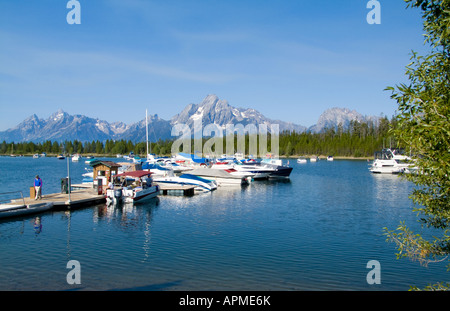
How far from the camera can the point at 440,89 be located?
33.9 feet

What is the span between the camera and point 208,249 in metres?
23.2

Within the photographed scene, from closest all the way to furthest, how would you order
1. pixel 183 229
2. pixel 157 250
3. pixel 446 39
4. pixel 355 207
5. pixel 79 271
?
pixel 446 39 → pixel 79 271 → pixel 157 250 → pixel 183 229 → pixel 355 207

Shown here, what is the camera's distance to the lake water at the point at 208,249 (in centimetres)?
1756

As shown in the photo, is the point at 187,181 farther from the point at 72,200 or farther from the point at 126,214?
the point at 72,200

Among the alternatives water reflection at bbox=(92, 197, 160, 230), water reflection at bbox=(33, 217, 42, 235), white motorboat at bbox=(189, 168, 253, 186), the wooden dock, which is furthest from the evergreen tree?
white motorboat at bbox=(189, 168, 253, 186)

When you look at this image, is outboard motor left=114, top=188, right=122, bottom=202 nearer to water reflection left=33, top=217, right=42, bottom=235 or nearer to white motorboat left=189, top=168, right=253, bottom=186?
water reflection left=33, top=217, right=42, bottom=235

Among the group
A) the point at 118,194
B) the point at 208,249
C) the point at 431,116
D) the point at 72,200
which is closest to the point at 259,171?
the point at 118,194

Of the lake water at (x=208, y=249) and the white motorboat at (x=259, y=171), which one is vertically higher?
the white motorboat at (x=259, y=171)

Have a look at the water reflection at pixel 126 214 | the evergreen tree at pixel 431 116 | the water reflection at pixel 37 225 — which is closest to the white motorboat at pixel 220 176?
the water reflection at pixel 126 214

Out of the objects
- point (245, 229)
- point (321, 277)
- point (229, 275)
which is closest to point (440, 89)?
point (321, 277)

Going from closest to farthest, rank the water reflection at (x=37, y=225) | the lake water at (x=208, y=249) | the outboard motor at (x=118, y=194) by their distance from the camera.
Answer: the lake water at (x=208, y=249)
the water reflection at (x=37, y=225)
the outboard motor at (x=118, y=194)

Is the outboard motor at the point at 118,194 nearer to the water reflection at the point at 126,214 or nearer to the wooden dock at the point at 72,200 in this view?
the water reflection at the point at 126,214
